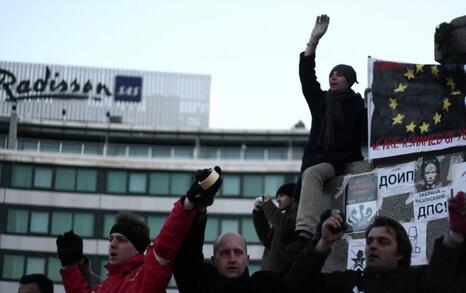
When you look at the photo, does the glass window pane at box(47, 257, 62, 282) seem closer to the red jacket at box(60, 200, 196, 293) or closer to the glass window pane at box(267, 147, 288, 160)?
the glass window pane at box(267, 147, 288, 160)

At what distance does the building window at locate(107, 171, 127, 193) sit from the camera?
67.2 m

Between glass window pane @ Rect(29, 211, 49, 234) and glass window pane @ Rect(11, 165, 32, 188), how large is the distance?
2.23 meters

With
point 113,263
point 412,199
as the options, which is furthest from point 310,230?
point 113,263

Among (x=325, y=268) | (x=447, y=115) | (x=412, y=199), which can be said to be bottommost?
(x=325, y=268)

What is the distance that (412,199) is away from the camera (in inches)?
311

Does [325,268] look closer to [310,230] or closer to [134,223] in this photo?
[310,230]

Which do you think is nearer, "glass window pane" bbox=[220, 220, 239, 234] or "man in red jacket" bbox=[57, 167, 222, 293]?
"man in red jacket" bbox=[57, 167, 222, 293]

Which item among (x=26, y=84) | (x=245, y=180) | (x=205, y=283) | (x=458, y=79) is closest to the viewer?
(x=205, y=283)

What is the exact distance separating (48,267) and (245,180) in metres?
15.5

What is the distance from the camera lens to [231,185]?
223 ft

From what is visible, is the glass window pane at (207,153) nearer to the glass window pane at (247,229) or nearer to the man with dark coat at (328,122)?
the glass window pane at (247,229)

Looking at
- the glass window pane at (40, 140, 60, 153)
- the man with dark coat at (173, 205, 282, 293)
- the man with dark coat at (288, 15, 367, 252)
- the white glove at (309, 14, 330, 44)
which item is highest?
the glass window pane at (40, 140, 60, 153)

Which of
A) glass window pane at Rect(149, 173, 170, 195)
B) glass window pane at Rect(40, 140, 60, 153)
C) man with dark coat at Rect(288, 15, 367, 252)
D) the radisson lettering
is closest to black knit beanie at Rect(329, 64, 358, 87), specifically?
man with dark coat at Rect(288, 15, 367, 252)

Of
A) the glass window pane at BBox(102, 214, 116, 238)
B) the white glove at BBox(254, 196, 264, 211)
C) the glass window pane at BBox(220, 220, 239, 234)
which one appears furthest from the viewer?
the glass window pane at BBox(220, 220, 239, 234)
